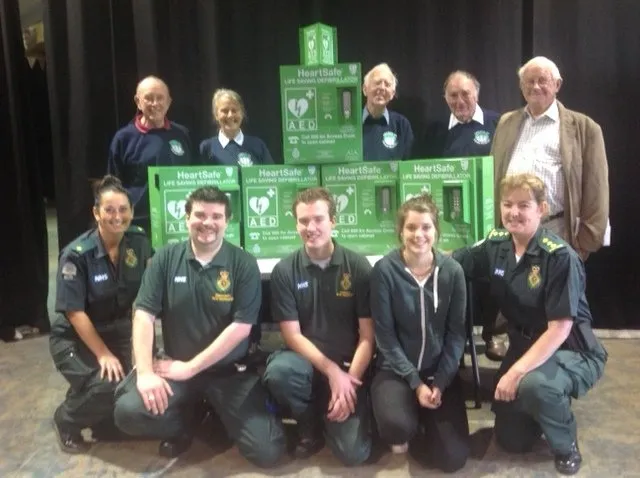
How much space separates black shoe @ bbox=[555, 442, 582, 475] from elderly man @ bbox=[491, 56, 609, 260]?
1088mm

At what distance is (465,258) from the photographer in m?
2.71

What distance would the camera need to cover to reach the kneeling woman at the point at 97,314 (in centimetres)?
260

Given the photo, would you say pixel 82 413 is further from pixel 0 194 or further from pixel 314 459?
pixel 0 194

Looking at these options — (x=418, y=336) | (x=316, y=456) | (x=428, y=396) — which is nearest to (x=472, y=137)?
(x=418, y=336)

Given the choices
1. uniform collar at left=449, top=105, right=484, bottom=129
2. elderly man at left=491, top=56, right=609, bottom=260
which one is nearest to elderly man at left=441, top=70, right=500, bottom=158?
uniform collar at left=449, top=105, right=484, bottom=129

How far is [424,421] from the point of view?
248 cm

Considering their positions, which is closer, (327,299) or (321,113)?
(327,299)

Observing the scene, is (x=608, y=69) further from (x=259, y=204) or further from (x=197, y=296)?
(x=197, y=296)

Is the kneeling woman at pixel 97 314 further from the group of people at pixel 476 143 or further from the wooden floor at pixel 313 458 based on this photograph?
the group of people at pixel 476 143

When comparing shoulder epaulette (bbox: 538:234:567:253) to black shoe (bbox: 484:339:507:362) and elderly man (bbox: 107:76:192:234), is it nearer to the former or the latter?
black shoe (bbox: 484:339:507:362)

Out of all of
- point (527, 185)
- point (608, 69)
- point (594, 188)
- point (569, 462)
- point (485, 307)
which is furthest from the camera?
point (608, 69)

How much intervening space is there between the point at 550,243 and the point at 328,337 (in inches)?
35.0

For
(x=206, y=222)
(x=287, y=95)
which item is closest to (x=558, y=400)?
Result: (x=206, y=222)

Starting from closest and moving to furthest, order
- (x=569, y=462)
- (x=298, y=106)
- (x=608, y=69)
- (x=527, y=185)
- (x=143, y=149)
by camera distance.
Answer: (x=569, y=462) → (x=527, y=185) → (x=298, y=106) → (x=143, y=149) → (x=608, y=69)
